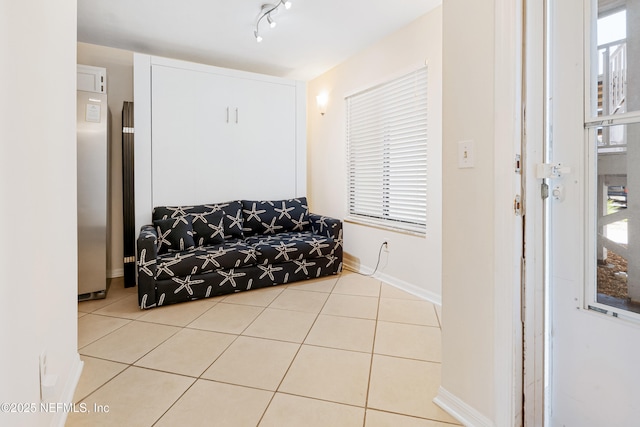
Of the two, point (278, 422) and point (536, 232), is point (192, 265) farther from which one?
point (536, 232)

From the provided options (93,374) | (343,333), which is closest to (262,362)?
(343,333)

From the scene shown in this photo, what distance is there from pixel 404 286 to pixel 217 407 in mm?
2084

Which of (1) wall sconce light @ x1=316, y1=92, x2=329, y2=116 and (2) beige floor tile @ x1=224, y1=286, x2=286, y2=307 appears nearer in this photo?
(2) beige floor tile @ x1=224, y1=286, x2=286, y2=307

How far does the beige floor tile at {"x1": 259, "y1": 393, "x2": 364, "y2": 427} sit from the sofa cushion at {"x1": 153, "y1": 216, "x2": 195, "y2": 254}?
1.85 m

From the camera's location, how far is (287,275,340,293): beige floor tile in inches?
121

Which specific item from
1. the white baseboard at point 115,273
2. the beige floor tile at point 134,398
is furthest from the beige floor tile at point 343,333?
the white baseboard at point 115,273

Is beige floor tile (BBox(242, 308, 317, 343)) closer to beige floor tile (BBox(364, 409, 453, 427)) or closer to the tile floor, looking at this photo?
the tile floor

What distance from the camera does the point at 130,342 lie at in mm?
2037

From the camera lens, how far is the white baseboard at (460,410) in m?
1.26

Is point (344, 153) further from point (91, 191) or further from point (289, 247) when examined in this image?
point (91, 191)

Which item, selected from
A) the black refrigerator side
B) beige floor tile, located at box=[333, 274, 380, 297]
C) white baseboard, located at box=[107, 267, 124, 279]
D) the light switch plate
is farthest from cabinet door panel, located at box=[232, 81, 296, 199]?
the light switch plate

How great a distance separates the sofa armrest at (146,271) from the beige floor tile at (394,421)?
1978 millimetres

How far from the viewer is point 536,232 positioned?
3.93 ft

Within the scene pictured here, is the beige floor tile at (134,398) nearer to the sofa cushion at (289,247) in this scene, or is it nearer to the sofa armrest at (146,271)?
the sofa armrest at (146,271)
